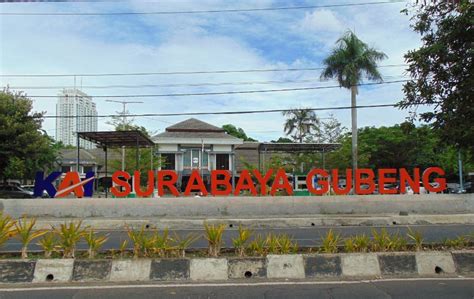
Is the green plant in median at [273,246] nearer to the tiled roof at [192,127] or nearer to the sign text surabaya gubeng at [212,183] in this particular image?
the sign text surabaya gubeng at [212,183]

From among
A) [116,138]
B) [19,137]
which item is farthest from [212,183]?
[19,137]

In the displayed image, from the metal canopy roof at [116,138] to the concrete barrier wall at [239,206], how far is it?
4.24 m

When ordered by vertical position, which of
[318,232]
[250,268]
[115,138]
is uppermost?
[115,138]

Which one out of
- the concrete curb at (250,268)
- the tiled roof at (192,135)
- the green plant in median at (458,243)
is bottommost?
the concrete curb at (250,268)

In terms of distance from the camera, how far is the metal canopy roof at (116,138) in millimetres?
22172

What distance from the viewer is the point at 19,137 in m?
31.9

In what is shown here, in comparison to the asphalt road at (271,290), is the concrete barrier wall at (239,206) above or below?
above

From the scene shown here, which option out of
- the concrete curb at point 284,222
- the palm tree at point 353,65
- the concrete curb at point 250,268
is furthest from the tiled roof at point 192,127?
the concrete curb at point 250,268

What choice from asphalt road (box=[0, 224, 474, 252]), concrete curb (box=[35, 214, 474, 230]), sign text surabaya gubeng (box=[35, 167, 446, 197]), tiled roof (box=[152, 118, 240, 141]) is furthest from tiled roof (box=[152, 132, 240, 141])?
asphalt road (box=[0, 224, 474, 252])

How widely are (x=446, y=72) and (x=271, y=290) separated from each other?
186 inches

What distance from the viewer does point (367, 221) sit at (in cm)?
1658

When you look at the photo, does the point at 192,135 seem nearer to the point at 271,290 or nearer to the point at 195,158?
the point at 195,158

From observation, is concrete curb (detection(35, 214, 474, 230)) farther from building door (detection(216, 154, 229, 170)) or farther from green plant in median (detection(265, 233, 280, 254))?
building door (detection(216, 154, 229, 170))

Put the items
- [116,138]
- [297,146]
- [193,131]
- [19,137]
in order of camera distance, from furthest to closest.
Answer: [193,131]
[19,137]
[297,146]
[116,138]
